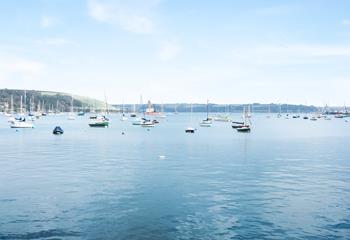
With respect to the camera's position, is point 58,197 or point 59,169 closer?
point 58,197

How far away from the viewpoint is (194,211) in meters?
40.1

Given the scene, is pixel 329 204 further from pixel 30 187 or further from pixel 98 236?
pixel 30 187

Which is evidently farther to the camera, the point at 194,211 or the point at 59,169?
the point at 59,169

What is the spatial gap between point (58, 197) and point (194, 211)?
1466 centimetres

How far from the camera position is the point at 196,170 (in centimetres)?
6594

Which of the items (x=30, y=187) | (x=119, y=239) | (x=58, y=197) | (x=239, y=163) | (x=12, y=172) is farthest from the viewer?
(x=239, y=163)

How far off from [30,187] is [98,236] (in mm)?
21399

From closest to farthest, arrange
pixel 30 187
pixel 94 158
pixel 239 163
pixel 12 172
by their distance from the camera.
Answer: pixel 30 187 < pixel 12 172 < pixel 239 163 < pixel 94 158

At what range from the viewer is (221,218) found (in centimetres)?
3772

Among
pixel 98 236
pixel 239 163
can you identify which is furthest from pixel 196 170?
pixel 98 236

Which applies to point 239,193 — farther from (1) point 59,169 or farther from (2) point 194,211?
(1) point 59,169

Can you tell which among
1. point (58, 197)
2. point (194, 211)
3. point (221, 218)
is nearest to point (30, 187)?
point (58, 197)

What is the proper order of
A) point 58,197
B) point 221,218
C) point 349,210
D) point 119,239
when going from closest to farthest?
point 119,239 → point 221,218 → point 349,210 → point 58,197

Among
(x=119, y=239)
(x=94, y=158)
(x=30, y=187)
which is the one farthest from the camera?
(x=94, y=158)
